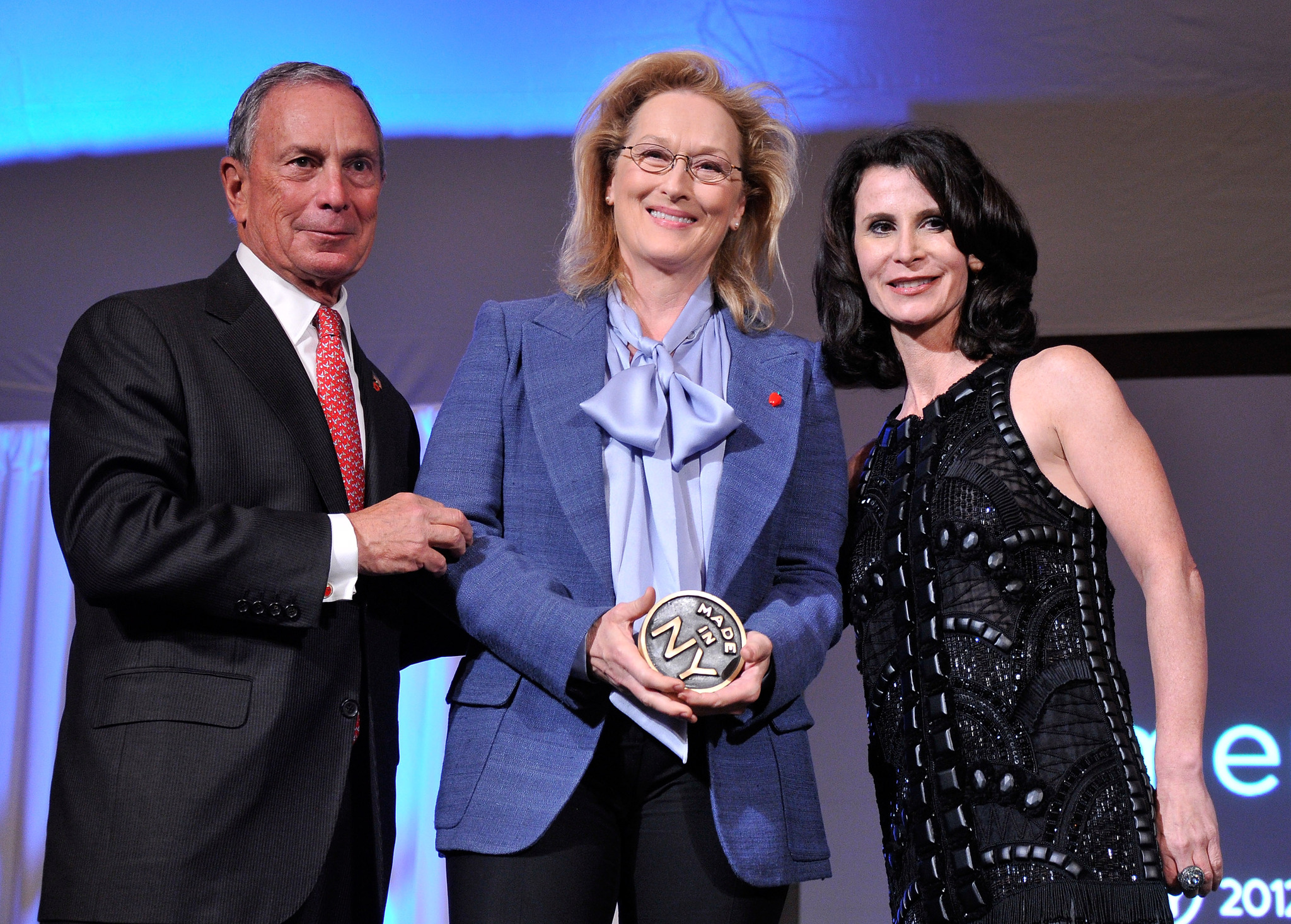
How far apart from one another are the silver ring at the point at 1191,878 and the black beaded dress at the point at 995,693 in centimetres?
5

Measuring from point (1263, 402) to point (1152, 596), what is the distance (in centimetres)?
270

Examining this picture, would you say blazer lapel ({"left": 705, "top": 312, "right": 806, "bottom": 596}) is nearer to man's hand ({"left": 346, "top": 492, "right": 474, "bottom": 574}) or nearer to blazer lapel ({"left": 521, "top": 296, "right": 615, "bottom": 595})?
blazer lapel ({"left": 521, "top": 296, "right": 615, "bottom": 595})

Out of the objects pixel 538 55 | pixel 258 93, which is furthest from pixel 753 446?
pixel 538 55

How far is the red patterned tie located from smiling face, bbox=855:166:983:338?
1050 mm

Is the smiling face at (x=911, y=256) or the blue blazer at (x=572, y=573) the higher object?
the smiling face at (x=911, y=256)

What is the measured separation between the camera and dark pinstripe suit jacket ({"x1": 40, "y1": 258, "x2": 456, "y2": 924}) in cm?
184

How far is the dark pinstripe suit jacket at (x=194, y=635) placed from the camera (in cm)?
184

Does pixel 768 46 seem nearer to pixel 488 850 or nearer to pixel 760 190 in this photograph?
pixel 760 190

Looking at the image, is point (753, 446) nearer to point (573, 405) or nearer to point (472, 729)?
point (573, 405)

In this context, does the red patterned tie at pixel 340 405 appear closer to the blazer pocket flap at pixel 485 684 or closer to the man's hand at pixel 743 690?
the blazer pocket flap at pixel 485 684

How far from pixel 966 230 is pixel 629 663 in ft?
3.73

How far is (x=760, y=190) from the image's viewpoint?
93.7 inches

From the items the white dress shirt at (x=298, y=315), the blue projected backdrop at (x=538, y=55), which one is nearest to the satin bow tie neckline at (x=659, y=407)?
the white dress shirt at (x=298, y=315)

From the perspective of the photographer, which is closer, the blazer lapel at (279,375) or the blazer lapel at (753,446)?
the blazer lapel at (753,446)
